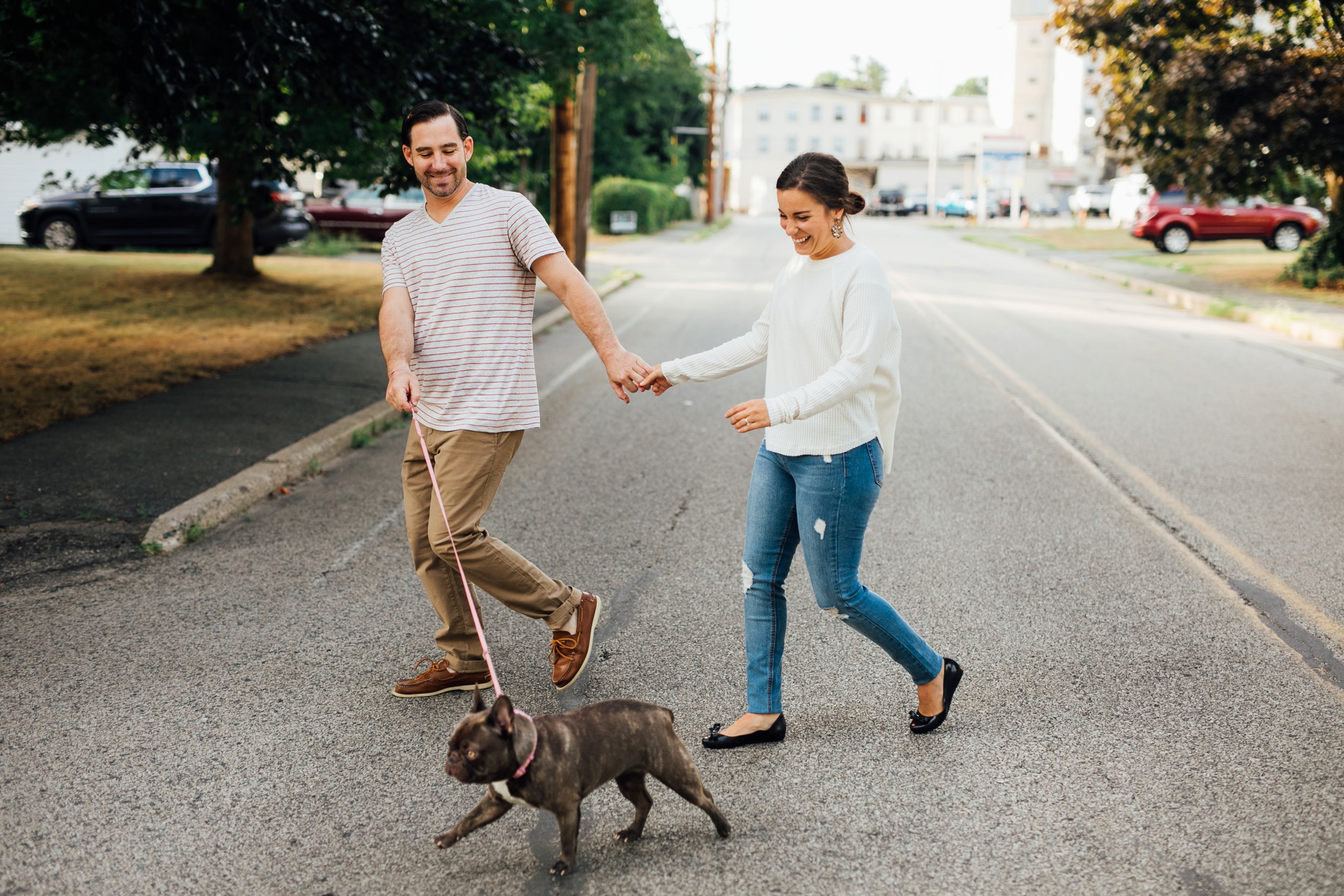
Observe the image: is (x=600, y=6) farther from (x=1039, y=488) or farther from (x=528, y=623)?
(x=528, y=623)

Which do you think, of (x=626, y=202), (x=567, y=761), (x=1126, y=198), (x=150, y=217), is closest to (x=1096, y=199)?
(x=1126, y=198)

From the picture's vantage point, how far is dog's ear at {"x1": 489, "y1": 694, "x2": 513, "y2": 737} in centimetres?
269

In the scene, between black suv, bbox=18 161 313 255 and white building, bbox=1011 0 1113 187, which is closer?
black suv, bbox=18 161 313 255

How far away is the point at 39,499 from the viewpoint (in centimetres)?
657

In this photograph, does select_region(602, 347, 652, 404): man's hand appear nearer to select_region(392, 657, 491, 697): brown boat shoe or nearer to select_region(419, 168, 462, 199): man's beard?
select_region(419, 168, 462, 199): man's beard

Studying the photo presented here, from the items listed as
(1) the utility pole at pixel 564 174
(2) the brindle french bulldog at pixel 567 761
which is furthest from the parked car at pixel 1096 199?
(2) the brindle french bulldog at pixel 567 761

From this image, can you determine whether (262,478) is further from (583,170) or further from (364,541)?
(583,170)

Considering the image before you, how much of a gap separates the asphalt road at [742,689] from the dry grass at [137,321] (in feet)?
10.4

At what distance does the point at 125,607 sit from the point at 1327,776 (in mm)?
4856

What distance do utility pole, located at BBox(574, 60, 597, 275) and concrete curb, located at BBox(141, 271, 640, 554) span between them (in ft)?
35.7

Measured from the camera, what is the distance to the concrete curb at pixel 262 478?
610cm

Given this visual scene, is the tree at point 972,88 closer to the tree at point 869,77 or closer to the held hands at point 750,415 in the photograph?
the tree at point 869,77

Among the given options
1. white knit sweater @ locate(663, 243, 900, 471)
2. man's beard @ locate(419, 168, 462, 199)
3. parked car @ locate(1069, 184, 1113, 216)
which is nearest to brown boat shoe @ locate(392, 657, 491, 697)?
white knit sweater @ locate(663, 243, 900, 471)

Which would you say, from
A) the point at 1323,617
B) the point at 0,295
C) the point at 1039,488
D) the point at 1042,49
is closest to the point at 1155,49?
the point at 1039,488
